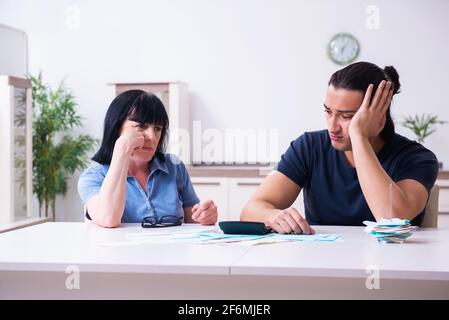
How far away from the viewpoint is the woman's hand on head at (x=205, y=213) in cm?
244

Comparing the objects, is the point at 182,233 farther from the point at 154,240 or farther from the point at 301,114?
the point at 301,114

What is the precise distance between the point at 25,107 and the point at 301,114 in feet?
7.30

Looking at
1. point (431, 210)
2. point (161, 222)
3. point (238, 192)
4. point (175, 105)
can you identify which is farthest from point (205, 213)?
point (175, 105)

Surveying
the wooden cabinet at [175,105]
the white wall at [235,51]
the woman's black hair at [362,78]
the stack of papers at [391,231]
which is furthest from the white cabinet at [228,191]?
the stack of papers at [391,231]

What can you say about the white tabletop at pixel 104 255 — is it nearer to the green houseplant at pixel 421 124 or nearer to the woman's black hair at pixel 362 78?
the woman's black hair at pixel 362 78

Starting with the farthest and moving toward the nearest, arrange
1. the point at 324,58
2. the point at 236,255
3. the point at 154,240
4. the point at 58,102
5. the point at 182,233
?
the point at 58,102 < the point at 324,58 < the point at 182,233 < the point at 154,240 < the point at 236,255

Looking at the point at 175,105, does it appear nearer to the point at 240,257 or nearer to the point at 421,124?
the point at 421,124

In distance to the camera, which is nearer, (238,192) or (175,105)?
(238,192)

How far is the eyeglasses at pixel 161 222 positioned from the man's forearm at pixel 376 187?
2.21 ft

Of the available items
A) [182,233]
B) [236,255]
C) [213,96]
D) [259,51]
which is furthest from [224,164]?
[236,255]

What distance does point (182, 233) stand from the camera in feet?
7.24

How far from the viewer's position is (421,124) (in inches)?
217

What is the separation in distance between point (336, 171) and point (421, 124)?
10.6 feet

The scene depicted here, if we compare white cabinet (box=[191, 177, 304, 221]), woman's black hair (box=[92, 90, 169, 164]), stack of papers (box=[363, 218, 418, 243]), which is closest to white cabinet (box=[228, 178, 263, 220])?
white cabinet (box=[191, 177, 304, 221])
